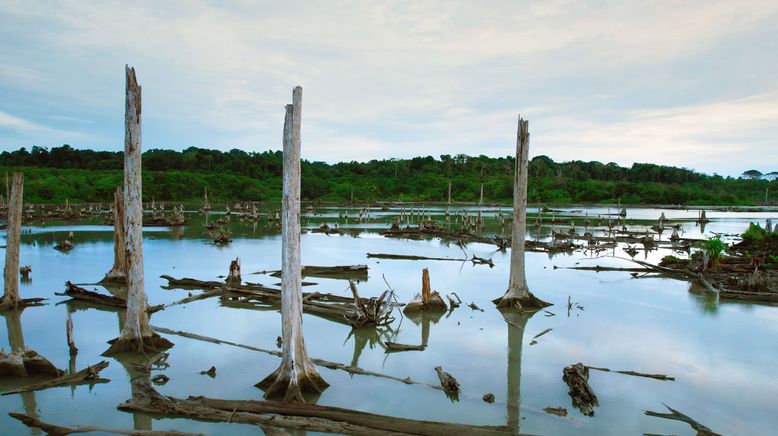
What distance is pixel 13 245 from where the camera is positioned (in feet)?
37.0

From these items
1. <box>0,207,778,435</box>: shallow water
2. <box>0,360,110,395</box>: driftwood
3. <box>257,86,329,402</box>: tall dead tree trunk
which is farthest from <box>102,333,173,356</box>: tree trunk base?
<box>257,86,329,402</box>: tall dead tree trunk

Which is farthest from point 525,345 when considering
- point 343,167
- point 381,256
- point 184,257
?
point 343,167

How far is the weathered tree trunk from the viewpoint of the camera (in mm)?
11277

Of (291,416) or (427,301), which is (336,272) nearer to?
(427,301)

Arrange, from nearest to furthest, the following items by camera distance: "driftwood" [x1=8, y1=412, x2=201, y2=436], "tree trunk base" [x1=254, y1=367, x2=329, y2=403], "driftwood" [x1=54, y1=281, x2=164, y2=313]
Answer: "driftwood" [x1=8, y1=412, x2=201, y2=436] → "tree trunk base" [x1=254, y1=367, x2=329, y2=403] → "driftwood" [x1=54, y1=281, x2=164, y2=313]

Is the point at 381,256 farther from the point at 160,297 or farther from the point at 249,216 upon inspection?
the point at 249,216

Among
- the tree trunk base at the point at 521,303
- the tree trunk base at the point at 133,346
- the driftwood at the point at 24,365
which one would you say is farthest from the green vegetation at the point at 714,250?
the driftwood at the point at 24,365

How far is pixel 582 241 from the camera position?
99.7 feet

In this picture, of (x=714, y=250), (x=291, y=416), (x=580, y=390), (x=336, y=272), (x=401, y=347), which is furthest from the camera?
(x=336, y=272)

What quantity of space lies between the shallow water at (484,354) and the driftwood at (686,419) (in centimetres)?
11

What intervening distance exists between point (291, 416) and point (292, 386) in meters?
0.56

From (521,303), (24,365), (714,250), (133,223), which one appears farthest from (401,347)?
(714,250)

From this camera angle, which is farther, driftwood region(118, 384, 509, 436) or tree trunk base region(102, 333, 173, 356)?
tree trunk base region(102, 333, 173, 356)

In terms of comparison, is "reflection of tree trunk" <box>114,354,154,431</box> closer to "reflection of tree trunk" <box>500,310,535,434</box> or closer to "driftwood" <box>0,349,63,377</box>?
"driftwood" <box>0,349,63,377</box>
